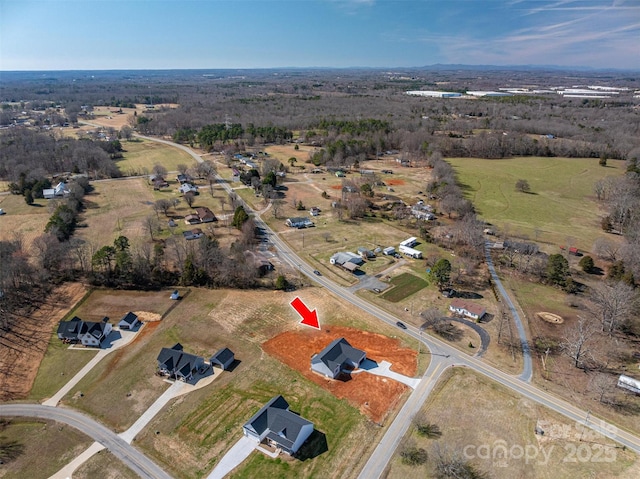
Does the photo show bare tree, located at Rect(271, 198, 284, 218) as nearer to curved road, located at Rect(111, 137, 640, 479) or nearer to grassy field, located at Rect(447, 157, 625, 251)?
curved road, located at Rect(111, 137, 640, 479)

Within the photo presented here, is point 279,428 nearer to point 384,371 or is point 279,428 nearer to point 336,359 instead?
point 336,359

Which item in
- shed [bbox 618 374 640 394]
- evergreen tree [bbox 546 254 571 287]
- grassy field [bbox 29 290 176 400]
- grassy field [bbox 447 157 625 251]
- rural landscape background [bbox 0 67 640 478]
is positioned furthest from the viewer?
grassy field [bbox 447 157 625 251]

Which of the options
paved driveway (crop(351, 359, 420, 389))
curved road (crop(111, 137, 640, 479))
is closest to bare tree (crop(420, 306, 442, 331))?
curved road (crop(111, 137, 640, 479))

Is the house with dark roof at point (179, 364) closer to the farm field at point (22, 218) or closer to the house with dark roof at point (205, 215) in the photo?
the house with dark roof at point (205, 215)

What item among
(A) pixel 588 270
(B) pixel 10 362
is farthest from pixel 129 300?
(A) pixel 588 270

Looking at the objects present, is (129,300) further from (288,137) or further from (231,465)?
(288,137)

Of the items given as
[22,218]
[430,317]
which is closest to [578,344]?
[430,317]
